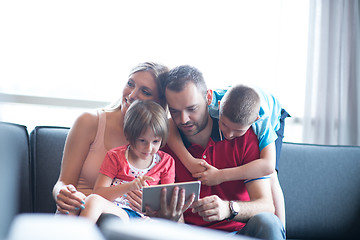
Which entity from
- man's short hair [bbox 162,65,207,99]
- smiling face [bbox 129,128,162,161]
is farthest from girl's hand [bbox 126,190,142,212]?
man's short hair [bbox 162,65,207,99]

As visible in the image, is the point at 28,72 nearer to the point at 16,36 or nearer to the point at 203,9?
the point at 16,36

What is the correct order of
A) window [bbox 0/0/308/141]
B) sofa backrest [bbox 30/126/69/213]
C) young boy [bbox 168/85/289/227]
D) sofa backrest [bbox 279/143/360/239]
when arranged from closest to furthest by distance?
young boy [bbox 168/85/289/227] → sofa backrest [bbox 30/126/69/213] → sofa backrest [bbox 279/143/360/239] → window [bbox 0/0/308/141]

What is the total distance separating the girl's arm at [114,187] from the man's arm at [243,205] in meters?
0.26

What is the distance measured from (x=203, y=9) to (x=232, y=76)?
608 mm

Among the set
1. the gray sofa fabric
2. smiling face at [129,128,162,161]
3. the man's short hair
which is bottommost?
the gray sofa fabric

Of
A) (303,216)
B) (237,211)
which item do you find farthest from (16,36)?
(303,216)

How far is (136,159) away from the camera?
6.05ft

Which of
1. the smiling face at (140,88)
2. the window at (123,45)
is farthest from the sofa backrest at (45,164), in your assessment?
the window at (123,45)

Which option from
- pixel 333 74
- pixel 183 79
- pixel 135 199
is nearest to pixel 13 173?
pixel 135 199

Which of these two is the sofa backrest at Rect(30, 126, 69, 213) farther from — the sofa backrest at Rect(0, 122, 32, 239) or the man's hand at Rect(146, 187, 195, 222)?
the man's hand at Rect(146, 187, 195, 222)

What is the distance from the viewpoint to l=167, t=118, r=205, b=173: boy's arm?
6.07ft

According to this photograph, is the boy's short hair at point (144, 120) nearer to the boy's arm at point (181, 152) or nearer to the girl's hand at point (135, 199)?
the boy's arm at point (181, 152)

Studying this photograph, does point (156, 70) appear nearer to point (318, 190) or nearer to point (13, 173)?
point (13, 173)

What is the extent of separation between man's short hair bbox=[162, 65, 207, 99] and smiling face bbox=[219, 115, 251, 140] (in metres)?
0.20
